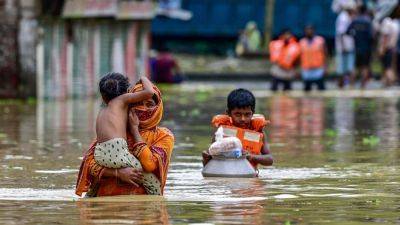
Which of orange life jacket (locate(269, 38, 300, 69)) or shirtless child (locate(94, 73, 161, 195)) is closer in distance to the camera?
shirtless child (locate(94, 73, 161, 195))

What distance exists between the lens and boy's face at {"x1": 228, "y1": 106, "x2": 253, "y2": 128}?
14023 millimetres

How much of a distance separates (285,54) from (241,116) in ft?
87.5

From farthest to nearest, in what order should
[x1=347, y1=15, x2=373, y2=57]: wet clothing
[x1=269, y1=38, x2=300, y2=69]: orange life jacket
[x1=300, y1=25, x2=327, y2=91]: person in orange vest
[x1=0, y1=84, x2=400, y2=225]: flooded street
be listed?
1. [x1=347, y1=15, x2=373, y2=57]: wet clothing
2. [x1=269, y1=38, x2=300, y2=69]: orange life jacket
3. [x1=300, y1=25, x2=327, y2=91]: person in orange vest
4. [x1=0, y1=84, x2=400, y2=225]: flooded street

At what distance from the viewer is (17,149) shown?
59.7 ft

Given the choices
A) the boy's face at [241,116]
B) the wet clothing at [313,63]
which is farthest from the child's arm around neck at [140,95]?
the wet clothing at [313,63]

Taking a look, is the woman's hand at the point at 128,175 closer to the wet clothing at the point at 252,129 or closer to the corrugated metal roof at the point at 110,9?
the wet clothing at the point at 252,129

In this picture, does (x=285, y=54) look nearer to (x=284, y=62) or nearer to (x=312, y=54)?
(x=284, y=62)

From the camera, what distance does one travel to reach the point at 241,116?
14.1 meters

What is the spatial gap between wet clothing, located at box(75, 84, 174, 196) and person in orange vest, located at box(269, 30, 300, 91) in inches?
1078

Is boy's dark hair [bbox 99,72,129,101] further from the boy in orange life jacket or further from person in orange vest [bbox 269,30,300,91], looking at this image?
person in orange vest [bbox 269,30,300,91]

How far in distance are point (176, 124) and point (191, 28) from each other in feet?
101

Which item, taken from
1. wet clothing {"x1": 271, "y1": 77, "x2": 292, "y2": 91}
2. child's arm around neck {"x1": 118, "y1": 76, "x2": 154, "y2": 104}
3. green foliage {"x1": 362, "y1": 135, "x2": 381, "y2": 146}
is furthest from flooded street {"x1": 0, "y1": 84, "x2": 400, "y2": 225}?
wet clothing {"x1": 271, "y1": 77, "x2": 292, "y2": 91}

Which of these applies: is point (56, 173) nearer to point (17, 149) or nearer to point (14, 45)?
point (17, 149)

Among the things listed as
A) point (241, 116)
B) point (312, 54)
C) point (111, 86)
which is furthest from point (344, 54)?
point (111, 86)
